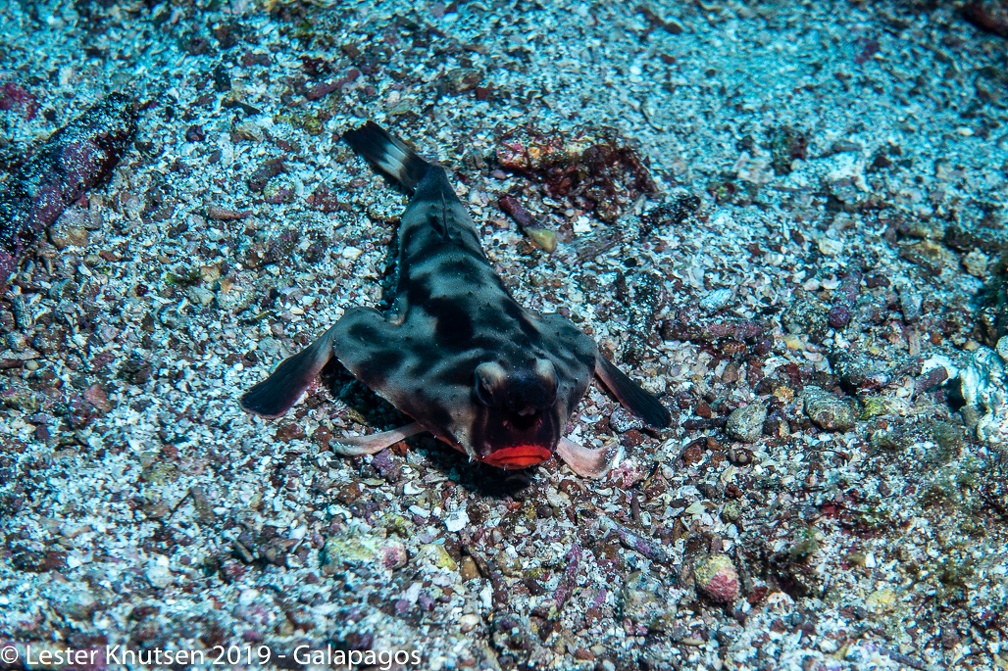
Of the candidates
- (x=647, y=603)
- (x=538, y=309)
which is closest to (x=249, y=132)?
(x=538, y=309)

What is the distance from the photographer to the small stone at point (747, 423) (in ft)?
13.6

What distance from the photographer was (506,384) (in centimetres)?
329

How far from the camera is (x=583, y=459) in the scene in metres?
3.98

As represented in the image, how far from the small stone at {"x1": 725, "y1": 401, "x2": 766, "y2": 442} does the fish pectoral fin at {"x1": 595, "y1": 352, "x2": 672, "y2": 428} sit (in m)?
0.38

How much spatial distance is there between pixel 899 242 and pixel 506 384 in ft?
13.2

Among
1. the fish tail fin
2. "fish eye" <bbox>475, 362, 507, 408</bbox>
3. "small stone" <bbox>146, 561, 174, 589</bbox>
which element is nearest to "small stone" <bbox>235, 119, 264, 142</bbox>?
the fish tail fin

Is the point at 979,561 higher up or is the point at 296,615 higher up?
the point at 979,561

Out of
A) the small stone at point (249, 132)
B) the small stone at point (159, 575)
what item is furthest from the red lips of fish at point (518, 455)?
the small stone at point (249, 132)

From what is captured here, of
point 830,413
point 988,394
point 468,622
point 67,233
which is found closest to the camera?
point 468,622

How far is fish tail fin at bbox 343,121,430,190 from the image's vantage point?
5.21 meters

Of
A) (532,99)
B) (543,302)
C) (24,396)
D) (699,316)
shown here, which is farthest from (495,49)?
(24,396)

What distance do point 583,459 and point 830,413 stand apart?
1.59 meters

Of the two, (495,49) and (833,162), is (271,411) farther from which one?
(833,162)

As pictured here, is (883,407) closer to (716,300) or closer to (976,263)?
(716,300)
